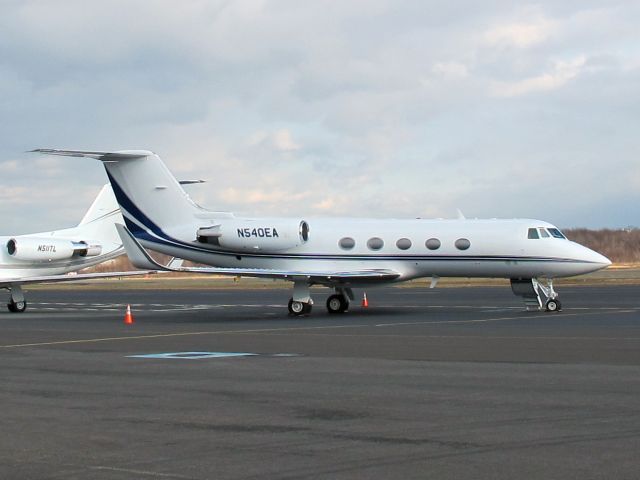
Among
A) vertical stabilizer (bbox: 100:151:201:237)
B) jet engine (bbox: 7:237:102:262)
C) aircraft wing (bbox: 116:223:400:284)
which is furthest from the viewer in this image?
jet engine (bbox: 7:237:102:262)

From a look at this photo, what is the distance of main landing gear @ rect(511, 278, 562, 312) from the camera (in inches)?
1213

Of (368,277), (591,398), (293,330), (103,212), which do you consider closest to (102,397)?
(591,398)

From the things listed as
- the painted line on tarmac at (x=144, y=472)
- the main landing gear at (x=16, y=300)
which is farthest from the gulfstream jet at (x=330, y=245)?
the painted line on tarmac at (x=144, y=472)

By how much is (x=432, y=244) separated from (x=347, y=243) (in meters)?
2.84

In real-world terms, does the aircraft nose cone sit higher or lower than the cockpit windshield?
lower

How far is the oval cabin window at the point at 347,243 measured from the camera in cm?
3325

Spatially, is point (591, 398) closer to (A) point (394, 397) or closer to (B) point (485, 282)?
(A) point (394, 397)

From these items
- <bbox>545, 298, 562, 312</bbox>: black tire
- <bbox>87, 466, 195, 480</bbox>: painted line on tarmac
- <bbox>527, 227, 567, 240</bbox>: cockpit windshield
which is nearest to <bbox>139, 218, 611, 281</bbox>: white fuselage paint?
<bbox>527, 227, 567, 240</bbox>: cockpit windshield

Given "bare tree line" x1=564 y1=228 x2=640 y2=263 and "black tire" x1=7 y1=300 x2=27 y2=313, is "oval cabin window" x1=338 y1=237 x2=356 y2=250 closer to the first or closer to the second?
"black tire" x1=7 y1=300 x2=27 y2=313

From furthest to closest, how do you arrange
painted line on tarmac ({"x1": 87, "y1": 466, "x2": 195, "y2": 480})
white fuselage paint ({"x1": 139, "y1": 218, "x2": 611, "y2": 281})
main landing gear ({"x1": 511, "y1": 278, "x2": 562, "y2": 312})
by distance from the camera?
white fuselage paint ({"x1": 139, "y1": 218, "x2": 611, "y2": 281}) < main landing gear ({"x1": 511, "y1": 278, "x2": 562, "y2": 312}) < painted line on tarmac ({"x1": 87, "y1": 466, "x2": 195, "y2": 480})

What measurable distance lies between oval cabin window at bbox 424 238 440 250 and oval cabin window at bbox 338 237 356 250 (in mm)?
2467

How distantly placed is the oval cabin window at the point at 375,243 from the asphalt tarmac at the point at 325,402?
8.02 m

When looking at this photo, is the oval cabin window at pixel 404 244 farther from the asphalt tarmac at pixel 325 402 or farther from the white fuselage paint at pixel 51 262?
the white fuselage paint at pixel 51 262

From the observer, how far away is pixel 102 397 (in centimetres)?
1268
